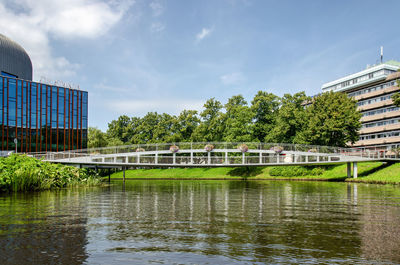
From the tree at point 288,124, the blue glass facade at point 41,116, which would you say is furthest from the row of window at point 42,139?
the tree at point 288,124

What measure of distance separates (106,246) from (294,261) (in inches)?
206

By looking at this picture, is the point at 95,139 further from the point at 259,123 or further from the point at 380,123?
the point at 380,123

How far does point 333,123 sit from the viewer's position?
202ft

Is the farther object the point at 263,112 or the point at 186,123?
the point at 186,123

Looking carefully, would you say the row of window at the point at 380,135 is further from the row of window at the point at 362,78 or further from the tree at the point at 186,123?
the tree at the point at 186,123

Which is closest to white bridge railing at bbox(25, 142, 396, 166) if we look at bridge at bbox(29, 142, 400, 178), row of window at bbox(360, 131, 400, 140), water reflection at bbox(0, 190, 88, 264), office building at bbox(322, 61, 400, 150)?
bridge at bbox(29, 142, 400, 178)

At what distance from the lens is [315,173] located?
207 ft

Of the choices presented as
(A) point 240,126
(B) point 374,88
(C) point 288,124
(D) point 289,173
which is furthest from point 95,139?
(B) point 374,88

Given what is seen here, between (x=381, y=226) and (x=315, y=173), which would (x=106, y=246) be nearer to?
(x=381, y=226)

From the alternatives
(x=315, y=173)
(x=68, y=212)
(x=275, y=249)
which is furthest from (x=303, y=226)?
(x=315, y=173)

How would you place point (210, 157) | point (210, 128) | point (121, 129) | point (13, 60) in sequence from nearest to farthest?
1. point (210, 157)
2. point (13, 60)
3. point (210, 128)
4. point (121, 129)

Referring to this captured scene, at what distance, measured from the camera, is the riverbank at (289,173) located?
5119 centimetres

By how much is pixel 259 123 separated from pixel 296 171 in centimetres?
1658

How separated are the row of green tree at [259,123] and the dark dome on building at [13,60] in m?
22.6
